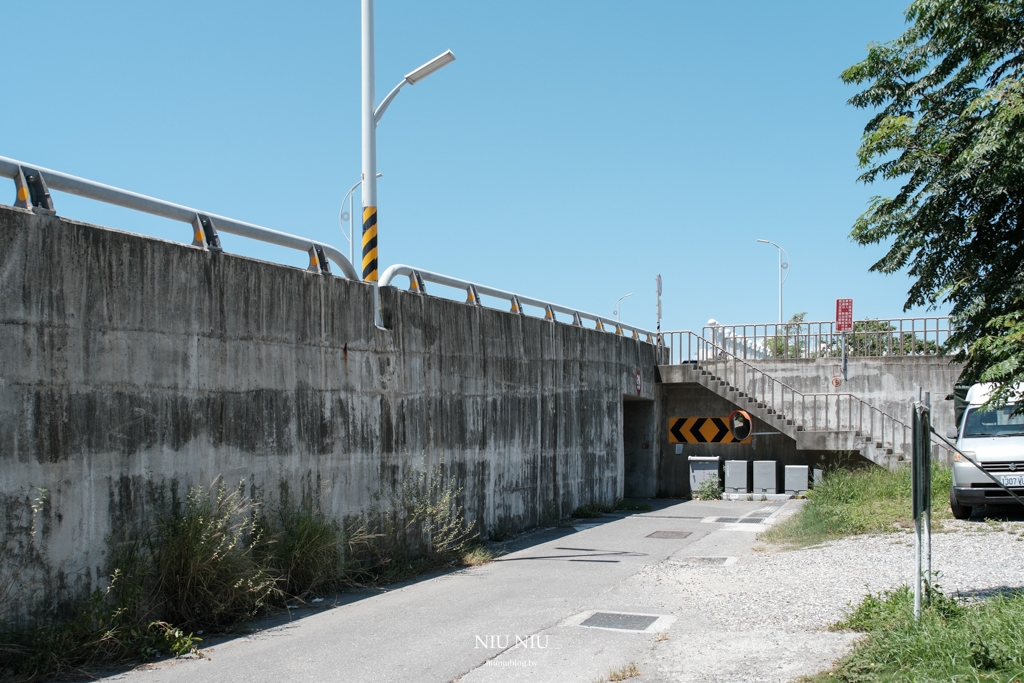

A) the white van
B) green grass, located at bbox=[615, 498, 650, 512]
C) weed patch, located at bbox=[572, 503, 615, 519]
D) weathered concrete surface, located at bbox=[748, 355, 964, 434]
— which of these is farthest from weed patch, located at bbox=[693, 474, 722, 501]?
the white van

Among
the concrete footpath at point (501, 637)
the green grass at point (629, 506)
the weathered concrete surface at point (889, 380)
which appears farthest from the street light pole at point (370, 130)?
the weathered concrete surface at point (889, 380)

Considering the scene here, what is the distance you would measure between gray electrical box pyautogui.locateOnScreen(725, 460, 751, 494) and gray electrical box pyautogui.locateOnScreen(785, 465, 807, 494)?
102cm

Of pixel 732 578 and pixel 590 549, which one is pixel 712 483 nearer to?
pixel 590 549

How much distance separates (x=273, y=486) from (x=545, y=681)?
405 centimetres

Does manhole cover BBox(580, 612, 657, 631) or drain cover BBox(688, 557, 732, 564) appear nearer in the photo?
manhole cover BBox(580, 612, 657, 631)

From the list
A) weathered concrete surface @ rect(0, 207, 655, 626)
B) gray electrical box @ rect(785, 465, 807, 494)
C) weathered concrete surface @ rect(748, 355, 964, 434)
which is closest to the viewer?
weathered concrete surface @ rect(0, 207, 655, 626)

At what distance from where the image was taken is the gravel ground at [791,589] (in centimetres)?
619

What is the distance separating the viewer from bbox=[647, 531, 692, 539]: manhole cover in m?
13.9

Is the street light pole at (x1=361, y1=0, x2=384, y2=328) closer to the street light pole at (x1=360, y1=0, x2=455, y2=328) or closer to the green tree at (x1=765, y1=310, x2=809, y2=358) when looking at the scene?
the street light pole at (x1=360, y1=0, x2=455, y2=328)

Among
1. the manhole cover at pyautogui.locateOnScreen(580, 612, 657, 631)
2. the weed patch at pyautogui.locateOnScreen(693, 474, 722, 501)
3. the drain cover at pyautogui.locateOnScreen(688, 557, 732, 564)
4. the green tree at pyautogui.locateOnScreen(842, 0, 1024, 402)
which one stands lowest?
the weed patch at pyautogui.locateOnScreen(693, 474, 722, 501)

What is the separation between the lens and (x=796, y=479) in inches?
858

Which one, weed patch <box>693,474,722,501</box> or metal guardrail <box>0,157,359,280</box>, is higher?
metal guardrail <box>0,157,359,280</box>

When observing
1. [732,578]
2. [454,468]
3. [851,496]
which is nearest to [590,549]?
[454,468]

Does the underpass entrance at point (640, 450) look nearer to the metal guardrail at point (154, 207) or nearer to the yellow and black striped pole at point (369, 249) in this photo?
the yellow and black striped pole at point (369, 249)
